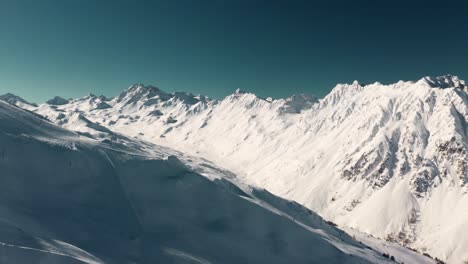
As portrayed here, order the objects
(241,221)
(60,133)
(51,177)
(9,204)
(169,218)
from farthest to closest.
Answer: (60,133) → (241,221) → (169,218) → (51,177) → (9,204)

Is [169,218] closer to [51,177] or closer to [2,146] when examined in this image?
[51,177]

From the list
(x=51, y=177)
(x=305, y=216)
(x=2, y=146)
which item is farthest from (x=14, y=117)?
(x=305, y=216)

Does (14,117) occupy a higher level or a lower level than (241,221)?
higher

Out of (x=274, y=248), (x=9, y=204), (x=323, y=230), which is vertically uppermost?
(x=323, y=230)

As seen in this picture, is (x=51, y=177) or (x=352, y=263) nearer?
(x=51, y=177)

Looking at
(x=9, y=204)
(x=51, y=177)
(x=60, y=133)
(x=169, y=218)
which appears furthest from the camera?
(x=60, y=133)

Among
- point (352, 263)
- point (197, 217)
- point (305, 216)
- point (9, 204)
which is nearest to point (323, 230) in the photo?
point (305, 216)
